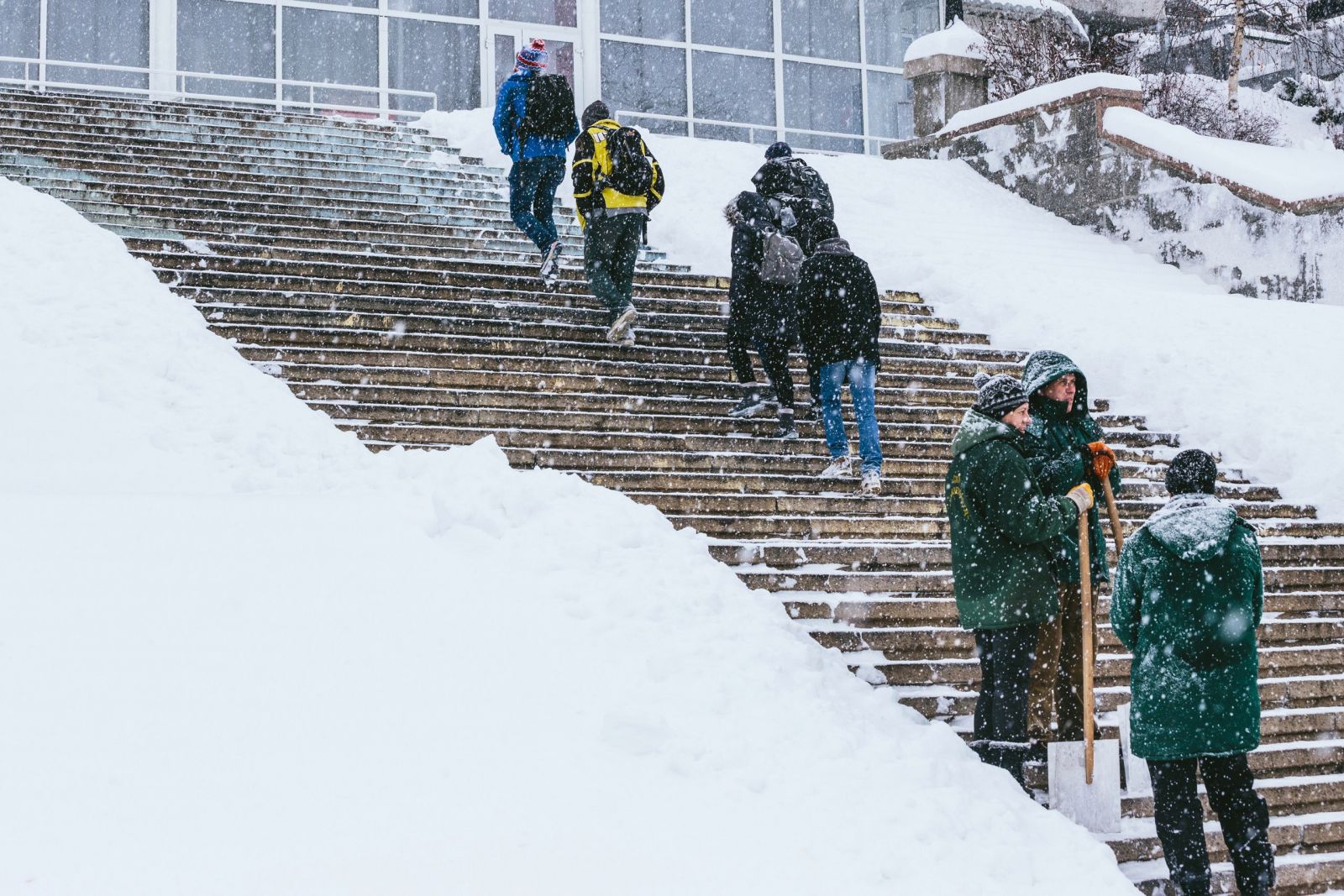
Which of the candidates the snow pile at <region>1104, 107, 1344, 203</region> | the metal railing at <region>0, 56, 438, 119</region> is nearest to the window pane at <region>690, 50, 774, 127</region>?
the metal railing at <region>0, 56, 438, 119</region>

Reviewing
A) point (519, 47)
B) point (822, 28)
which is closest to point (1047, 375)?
point (519, 47)

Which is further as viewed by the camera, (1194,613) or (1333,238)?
(1333,238)

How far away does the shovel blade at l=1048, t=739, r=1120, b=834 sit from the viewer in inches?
205

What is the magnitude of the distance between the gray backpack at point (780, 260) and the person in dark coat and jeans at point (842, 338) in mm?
631

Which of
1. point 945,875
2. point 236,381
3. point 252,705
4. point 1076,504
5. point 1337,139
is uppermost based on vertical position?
point 1337,139

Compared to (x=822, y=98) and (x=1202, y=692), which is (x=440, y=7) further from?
(x=1202, y=692)

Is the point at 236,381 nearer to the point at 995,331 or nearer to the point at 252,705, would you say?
the point at 252,705

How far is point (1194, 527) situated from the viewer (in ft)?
15.8

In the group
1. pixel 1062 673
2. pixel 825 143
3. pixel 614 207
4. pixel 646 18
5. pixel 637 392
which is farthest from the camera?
pixel 825 143

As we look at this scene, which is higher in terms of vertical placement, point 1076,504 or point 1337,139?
point 1337,139

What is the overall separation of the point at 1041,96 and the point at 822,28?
7119 mm

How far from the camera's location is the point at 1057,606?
17.4 feet

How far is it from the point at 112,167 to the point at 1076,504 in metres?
9.37

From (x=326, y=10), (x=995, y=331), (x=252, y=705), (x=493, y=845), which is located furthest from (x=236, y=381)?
(x=326, y=10)
